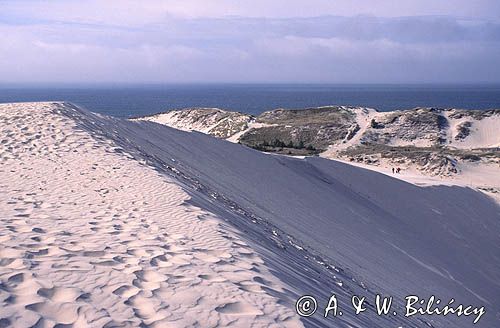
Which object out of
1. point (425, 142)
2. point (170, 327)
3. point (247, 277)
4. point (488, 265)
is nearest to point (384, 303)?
point (247, 277)

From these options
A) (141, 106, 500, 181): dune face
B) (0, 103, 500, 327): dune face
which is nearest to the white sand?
(0, 103, 500, 327): dune face

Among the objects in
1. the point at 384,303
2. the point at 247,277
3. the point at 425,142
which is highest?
the point at 247,277

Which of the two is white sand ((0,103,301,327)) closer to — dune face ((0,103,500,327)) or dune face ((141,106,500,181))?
dune face ((0,103,500,327))

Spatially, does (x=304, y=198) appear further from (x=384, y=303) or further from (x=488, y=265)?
Answer: (x=384, y=303)

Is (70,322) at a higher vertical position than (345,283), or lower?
higher

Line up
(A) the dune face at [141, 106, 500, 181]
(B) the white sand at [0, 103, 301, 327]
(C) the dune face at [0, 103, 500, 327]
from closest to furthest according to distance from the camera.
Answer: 1. (B) the white sand at [0, 103, 301, 327]
2. (C) the dune face at [0, 103, 500, 327]
3. (A) the dune face at [141, 106, 500, 181]

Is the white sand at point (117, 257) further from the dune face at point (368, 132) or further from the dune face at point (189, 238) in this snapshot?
the dune face at point (368, 132)

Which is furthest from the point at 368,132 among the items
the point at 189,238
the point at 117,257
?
the point at 117,257

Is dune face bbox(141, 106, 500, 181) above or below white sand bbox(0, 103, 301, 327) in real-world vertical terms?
below
